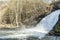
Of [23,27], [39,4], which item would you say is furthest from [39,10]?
[23,27]

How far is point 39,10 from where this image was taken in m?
4.11

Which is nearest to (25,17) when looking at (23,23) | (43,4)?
(23,23)

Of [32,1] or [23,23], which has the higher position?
[32,1]

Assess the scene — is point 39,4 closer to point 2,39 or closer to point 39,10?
point 39,10

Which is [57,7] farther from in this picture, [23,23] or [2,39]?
[2,39]

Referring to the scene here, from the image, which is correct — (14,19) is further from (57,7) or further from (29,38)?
(57,7)

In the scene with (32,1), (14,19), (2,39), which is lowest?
(2,39)

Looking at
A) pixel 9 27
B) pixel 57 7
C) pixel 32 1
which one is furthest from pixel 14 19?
pixel 57 7

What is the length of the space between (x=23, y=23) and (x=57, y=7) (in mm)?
593

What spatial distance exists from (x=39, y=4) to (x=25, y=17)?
11.8 inches

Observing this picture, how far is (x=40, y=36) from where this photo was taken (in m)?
4.09

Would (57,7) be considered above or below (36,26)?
above

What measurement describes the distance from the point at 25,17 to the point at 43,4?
350 mm

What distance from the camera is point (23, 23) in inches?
161
